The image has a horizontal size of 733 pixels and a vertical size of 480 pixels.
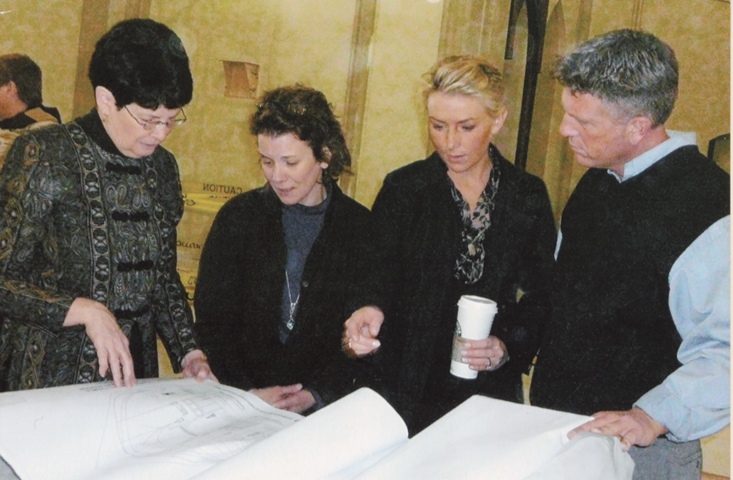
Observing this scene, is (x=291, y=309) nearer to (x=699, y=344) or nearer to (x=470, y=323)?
(x=470, y=323)

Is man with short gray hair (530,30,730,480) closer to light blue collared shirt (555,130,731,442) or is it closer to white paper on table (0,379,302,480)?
light blue collared shirt (555,130,731,442)

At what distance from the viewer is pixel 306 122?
1315 mm

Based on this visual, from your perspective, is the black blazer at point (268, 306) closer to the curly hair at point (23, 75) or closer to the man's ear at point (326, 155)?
the man's ear at point (326, 155)

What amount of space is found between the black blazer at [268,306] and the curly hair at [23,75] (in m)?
0.61

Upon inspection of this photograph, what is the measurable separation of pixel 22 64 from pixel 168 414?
3.89 feet

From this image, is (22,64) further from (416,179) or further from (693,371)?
(693,371)

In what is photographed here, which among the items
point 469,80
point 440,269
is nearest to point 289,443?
point 440,269

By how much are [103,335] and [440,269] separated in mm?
628

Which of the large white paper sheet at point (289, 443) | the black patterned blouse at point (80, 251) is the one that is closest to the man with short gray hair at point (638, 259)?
the large white paper sheet at point (289, 443)

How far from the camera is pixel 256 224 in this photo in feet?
4.35

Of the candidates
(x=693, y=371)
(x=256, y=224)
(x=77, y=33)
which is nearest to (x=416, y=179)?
(x=256, y=224)

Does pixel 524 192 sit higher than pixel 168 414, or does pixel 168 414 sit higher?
pixel 524 192

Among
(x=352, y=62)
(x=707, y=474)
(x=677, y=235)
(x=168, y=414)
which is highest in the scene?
(x=352, y=62)

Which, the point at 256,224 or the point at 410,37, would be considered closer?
the point at 256,224
